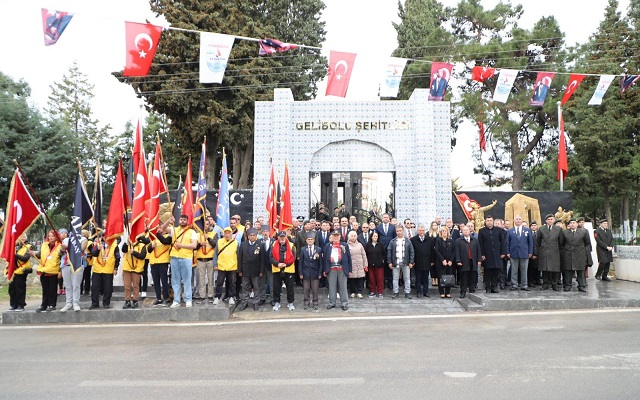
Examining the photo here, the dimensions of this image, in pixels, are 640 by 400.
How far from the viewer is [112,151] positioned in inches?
1594

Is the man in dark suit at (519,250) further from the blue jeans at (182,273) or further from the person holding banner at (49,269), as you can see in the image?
the person holding banner at (49,269)

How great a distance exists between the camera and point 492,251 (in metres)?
13.2

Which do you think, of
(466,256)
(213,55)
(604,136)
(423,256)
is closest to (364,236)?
(423,256)

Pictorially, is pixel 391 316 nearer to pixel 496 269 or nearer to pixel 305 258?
pixel 305 258

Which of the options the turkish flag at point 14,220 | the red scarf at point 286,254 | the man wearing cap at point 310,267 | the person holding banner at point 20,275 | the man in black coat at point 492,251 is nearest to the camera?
the turkish flag at point 14,220

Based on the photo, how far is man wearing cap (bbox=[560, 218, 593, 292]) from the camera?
13209 mm

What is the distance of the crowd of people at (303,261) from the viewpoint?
1145 centimetres

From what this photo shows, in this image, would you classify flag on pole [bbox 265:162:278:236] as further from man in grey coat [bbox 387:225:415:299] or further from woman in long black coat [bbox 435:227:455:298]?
woman in long black coat [bbox 435:227:455:298]

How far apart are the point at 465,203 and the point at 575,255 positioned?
554 cm

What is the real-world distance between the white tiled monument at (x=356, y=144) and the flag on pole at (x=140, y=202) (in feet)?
21.1

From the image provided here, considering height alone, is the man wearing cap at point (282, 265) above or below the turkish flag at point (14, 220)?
below

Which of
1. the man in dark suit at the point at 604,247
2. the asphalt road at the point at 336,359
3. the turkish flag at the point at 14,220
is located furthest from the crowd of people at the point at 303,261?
the man in dark suit at the point at 604,247

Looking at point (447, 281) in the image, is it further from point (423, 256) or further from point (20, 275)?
point (20, 275)

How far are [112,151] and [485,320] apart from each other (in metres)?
36.3
